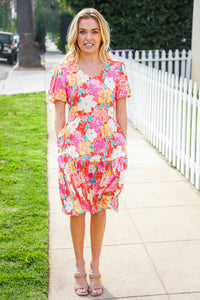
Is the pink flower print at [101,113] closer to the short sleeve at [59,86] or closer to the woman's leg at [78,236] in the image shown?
the short sleeve at [59,86]

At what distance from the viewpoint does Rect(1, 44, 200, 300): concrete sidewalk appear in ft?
11.6

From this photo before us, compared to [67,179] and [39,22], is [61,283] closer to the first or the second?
[67,179]

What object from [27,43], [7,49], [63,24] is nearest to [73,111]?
[27,43]

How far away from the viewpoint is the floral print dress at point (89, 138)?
125 inches

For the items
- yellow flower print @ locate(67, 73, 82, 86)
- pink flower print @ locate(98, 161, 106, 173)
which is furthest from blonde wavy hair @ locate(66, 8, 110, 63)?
pink flower print @ locate(98, 161, 106, 173)

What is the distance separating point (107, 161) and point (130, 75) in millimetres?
6489

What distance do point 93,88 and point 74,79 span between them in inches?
5.8

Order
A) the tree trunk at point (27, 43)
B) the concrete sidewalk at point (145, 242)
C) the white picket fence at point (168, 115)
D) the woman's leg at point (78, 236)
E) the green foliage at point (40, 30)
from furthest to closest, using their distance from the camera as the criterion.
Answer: the green foliage at point (40, 30) < the tree trunk at point (27, 43) < the white picket fence at point (168, 115) < the concrete sidewalk at point (145, 242) < the woman's leg at point (78, 236)

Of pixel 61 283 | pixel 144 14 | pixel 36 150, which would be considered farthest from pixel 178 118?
pixel 144 14

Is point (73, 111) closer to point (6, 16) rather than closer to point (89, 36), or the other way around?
point (89, 36)

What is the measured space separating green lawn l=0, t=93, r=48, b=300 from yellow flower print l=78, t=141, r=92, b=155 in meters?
1.11

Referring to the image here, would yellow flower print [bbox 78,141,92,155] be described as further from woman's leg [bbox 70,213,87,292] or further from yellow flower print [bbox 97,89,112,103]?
woman's leg [bbox 70,213,87,292]

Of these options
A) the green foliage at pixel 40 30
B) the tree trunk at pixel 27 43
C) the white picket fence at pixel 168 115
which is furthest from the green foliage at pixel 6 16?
the white picket fence at pixel 168 115

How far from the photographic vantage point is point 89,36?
3182 millimetres
